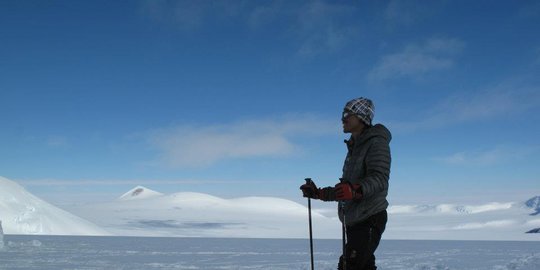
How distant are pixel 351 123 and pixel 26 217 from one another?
9239cm

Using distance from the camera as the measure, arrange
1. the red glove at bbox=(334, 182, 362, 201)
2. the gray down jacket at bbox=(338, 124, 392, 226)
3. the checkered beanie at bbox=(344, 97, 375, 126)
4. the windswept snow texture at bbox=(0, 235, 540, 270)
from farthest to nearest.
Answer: the windswept snow texture at bbox=(0, 235, 540, 270)
the checkered beanie at bbox=(344, 97, 375, 126)
the gray down jacket at bbox=(338, 124, 392, 226)
the red glove at bbox=(334, 182, 362, 201)

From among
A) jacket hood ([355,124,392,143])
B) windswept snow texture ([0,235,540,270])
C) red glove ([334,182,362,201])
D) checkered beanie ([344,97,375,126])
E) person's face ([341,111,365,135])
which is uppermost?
checkered beanie ([344,97,375,126])

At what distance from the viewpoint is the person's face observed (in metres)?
3.18

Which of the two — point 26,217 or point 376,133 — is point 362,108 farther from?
point 26,217

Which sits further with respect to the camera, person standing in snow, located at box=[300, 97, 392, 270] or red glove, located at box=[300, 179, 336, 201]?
person standing in snow, located at box=[300, 97, 392, 270]

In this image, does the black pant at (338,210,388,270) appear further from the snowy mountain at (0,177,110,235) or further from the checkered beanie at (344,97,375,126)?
the snowy mountain at (0,177,110,235)

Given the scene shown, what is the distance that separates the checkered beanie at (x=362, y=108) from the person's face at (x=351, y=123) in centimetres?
3

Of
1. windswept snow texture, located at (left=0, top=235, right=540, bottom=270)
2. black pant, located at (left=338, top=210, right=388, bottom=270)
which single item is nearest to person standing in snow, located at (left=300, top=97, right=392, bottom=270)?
black pant, located at (left=338, top=210, right=388, bottom=270)

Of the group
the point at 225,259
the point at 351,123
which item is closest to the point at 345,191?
the point at 351,123

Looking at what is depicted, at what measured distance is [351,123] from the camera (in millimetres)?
3186

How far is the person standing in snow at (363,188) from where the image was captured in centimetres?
290

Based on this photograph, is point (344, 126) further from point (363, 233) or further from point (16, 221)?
point (16, 221)

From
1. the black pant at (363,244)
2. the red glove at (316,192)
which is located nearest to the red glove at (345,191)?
the red glove at (316,192)

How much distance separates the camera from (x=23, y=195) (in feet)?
310
